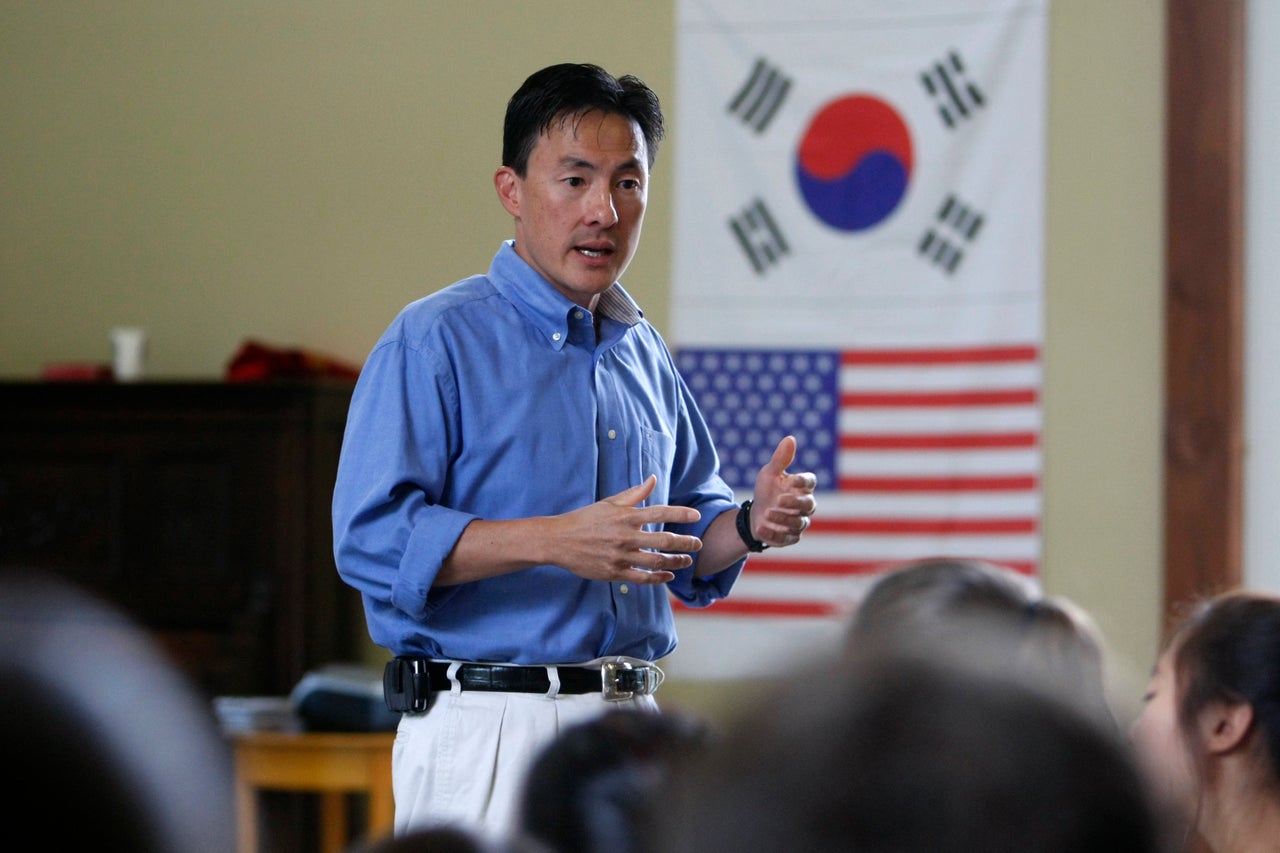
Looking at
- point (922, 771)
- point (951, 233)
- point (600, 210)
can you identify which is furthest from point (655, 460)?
point (951, 233)

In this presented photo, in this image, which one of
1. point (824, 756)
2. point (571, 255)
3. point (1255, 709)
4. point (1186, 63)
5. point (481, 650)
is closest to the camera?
point (824, 756)

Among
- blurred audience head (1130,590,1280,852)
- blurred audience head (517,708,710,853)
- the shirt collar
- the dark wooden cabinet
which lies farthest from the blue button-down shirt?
the dark wooden cabinet

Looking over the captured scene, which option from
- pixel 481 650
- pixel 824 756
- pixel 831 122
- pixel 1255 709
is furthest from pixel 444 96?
pixel 824 756

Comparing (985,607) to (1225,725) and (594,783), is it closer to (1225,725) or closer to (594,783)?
(1225,725)

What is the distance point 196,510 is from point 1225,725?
3.44 m

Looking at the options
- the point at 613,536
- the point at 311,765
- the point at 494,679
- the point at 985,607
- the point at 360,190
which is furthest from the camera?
the point at 360,190

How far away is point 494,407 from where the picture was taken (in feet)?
6.77

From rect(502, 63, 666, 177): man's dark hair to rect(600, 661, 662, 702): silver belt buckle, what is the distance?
75 cm

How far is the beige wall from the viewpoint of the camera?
14.5ft

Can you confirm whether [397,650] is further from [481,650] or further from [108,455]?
[108,455]

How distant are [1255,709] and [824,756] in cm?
138

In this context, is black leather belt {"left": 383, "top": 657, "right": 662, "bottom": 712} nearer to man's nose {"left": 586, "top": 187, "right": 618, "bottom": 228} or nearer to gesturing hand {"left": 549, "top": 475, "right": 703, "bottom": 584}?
gesturing hand {"left": 549, "top": 475, "right": 703, "bottom": 584}

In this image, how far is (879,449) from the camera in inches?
177

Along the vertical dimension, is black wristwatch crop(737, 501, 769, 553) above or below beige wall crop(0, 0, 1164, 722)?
below
